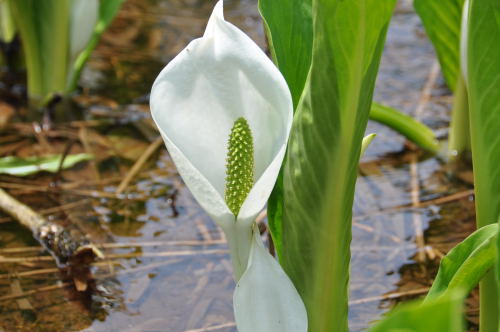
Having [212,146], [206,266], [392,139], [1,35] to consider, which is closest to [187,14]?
[1,35]

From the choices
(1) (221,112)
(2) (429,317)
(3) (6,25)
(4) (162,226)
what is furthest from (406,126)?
(2) (429,317)

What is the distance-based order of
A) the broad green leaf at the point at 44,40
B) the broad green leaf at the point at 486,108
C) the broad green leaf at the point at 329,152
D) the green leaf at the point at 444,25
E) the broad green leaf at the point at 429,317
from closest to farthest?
the broad green leaf at the point at 429,317, the broad green leaf at the point at 329,152, the broad green leaf at the point at 486,108, the green leaf at the point at 444,25, the broad green leaf at the point at 44,40

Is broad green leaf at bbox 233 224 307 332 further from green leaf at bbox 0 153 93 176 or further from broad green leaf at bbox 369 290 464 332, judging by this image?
green leaf at bbox 0 153 93 176

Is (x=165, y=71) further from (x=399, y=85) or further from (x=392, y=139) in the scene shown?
(x=399, y=85)

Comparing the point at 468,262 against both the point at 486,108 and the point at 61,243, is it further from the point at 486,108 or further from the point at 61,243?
the point at 61,243

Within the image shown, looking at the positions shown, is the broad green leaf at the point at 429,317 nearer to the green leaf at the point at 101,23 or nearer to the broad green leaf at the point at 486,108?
the broad green leaf at the point at 486,108

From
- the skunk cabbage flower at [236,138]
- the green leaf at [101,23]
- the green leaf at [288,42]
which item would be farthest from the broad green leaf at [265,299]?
the green leaf at [101,23]

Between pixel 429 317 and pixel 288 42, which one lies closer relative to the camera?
pixel 429 317
